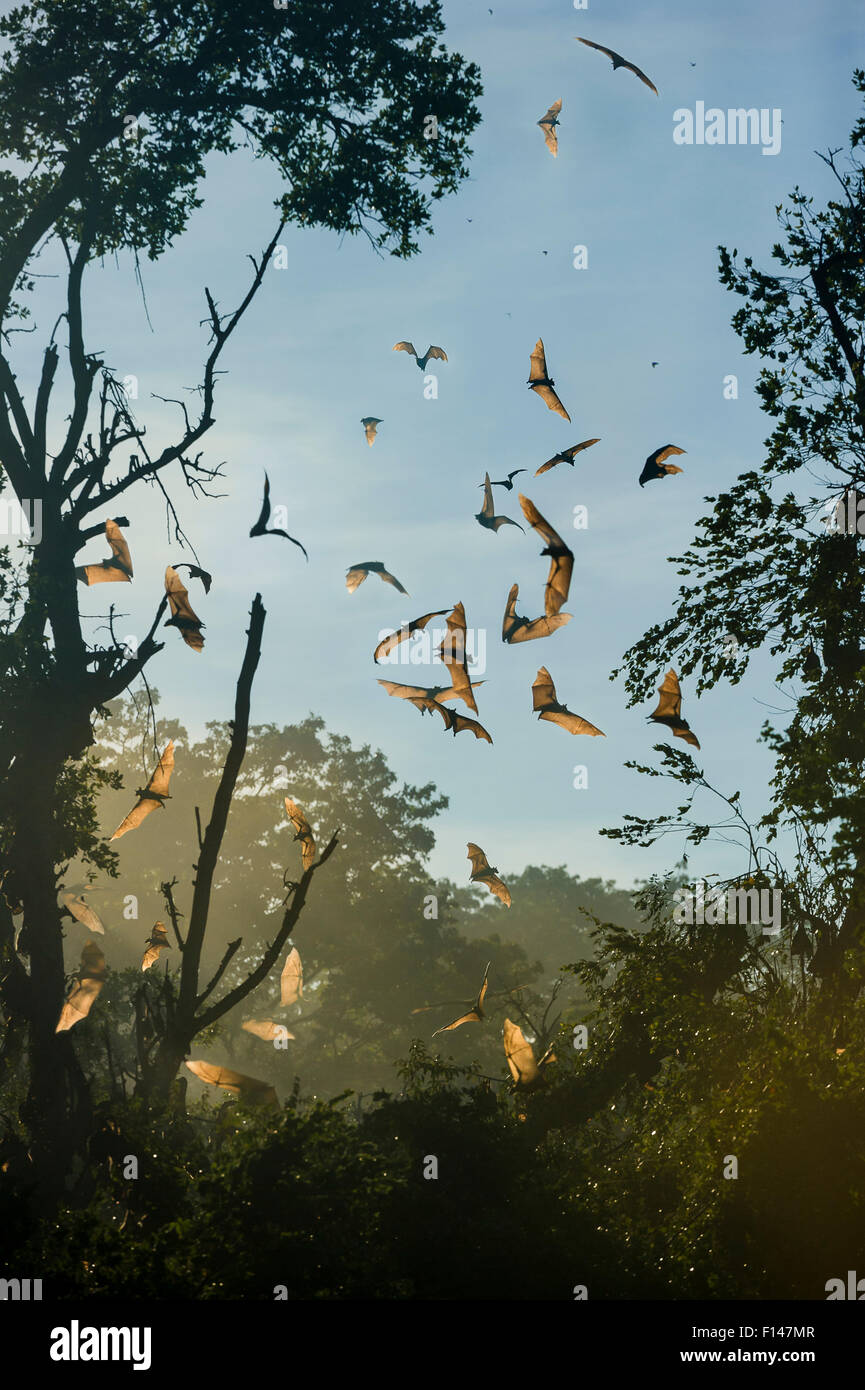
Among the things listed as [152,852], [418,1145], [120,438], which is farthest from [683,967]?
[152,852]

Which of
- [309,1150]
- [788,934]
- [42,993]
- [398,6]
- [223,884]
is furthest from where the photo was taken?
[223,884]

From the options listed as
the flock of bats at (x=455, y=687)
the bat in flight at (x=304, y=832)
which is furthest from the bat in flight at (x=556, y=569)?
the bat in flight at (x=304, y=832)

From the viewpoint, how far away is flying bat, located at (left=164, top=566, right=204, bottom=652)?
696cm

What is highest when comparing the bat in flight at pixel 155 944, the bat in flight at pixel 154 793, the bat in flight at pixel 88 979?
the bat in flight at pixel 154 793

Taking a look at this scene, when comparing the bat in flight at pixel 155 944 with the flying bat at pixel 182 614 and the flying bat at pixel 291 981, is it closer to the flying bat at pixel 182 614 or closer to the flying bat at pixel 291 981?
the flying bat at pixel 291 981

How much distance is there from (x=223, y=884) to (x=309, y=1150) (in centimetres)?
5046

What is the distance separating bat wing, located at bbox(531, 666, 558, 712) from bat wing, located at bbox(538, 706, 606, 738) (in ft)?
0.39

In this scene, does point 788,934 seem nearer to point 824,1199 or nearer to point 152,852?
point 824,1199

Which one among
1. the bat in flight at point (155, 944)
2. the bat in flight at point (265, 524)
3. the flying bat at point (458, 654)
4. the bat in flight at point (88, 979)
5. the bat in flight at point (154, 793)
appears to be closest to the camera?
the bat in flight at point (265, 524)

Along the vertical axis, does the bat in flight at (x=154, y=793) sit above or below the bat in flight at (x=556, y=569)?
below

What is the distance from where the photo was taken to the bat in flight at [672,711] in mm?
12875

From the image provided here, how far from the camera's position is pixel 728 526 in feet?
41.7

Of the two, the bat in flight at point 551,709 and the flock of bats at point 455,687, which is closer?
the flock of bats at point 455,687

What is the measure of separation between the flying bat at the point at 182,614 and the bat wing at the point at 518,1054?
546cm
